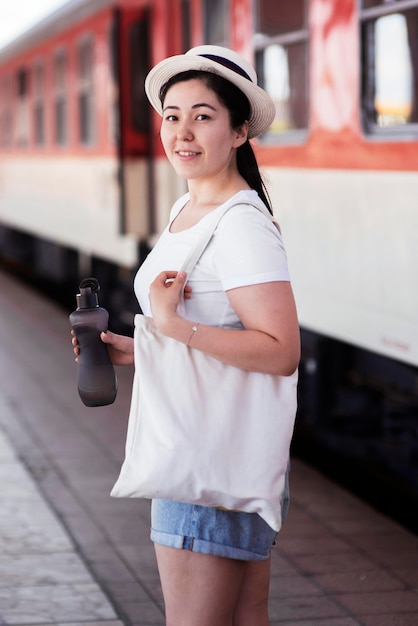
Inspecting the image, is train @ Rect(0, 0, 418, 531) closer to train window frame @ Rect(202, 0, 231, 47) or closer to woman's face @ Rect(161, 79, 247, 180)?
train window frame @ Rect(202, 0, 231, 47)

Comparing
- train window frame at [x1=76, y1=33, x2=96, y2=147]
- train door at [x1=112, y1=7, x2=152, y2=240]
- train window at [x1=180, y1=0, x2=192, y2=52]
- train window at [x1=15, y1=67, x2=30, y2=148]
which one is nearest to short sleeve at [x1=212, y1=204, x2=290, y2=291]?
train window at [x1=180, y1=0, x2=192, y2=52]

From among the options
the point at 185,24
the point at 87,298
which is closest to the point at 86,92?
the point at 185,24

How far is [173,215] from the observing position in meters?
2.78

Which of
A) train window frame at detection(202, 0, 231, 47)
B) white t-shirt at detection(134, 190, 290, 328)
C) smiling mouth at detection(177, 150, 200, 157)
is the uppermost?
train window frame at detection(202, 0, 231, 47)

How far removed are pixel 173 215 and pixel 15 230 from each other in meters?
17.4

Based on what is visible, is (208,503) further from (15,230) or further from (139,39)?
(15,230)

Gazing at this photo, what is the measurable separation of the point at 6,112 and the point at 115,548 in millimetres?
13484

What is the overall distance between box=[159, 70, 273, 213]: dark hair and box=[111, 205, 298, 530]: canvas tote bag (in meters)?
0.27

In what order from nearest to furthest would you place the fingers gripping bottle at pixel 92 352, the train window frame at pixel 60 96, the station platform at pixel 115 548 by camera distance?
1. the fingers gripping bottle at pixel 92 352
2. the station platform at pixel 115 548
3. the train window frame at pixel 60 96

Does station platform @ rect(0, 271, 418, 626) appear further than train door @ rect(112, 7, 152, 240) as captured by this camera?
No

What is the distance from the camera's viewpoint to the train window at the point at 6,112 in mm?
17188

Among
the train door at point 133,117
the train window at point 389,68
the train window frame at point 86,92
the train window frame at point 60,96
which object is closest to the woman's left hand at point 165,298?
the train window at point 389,68

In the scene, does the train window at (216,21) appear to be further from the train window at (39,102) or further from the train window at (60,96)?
the train window at (39,102)

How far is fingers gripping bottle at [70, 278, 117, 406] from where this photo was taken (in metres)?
2.71
